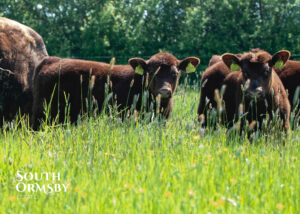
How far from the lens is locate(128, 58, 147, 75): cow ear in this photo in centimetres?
711

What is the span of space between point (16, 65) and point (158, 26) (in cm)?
1127

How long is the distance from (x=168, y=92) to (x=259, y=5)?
1146 cm

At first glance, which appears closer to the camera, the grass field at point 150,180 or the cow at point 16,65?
the grass field at point 150,180

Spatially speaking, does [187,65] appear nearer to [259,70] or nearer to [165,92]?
[165,92]

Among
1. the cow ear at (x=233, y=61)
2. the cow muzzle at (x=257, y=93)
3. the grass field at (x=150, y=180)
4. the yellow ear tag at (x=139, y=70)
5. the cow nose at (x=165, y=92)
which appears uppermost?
the cow ear at (x=233, y=61)

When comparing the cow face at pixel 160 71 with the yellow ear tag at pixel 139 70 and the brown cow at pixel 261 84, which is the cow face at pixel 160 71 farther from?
the brown cow at pixel 261 84

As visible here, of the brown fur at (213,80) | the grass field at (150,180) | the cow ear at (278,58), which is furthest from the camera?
the brown fur at (213,80)

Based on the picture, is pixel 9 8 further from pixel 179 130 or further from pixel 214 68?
pixel 179 130

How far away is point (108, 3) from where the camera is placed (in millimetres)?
19281

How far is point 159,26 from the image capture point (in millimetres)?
18094

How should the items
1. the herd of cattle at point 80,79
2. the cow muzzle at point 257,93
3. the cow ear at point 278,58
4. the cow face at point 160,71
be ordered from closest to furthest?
the cow muzzle at point 257,93 < the cow ear at point 278,58 < the cow face at point 160,71 < the herd of cattle at point 80,79

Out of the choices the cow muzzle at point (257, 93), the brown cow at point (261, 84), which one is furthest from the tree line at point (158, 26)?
the cow muzzle at point (257, 93)

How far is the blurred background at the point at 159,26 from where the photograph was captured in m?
15.8

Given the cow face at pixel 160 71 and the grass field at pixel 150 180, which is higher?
the cow face at pixel 160 71
